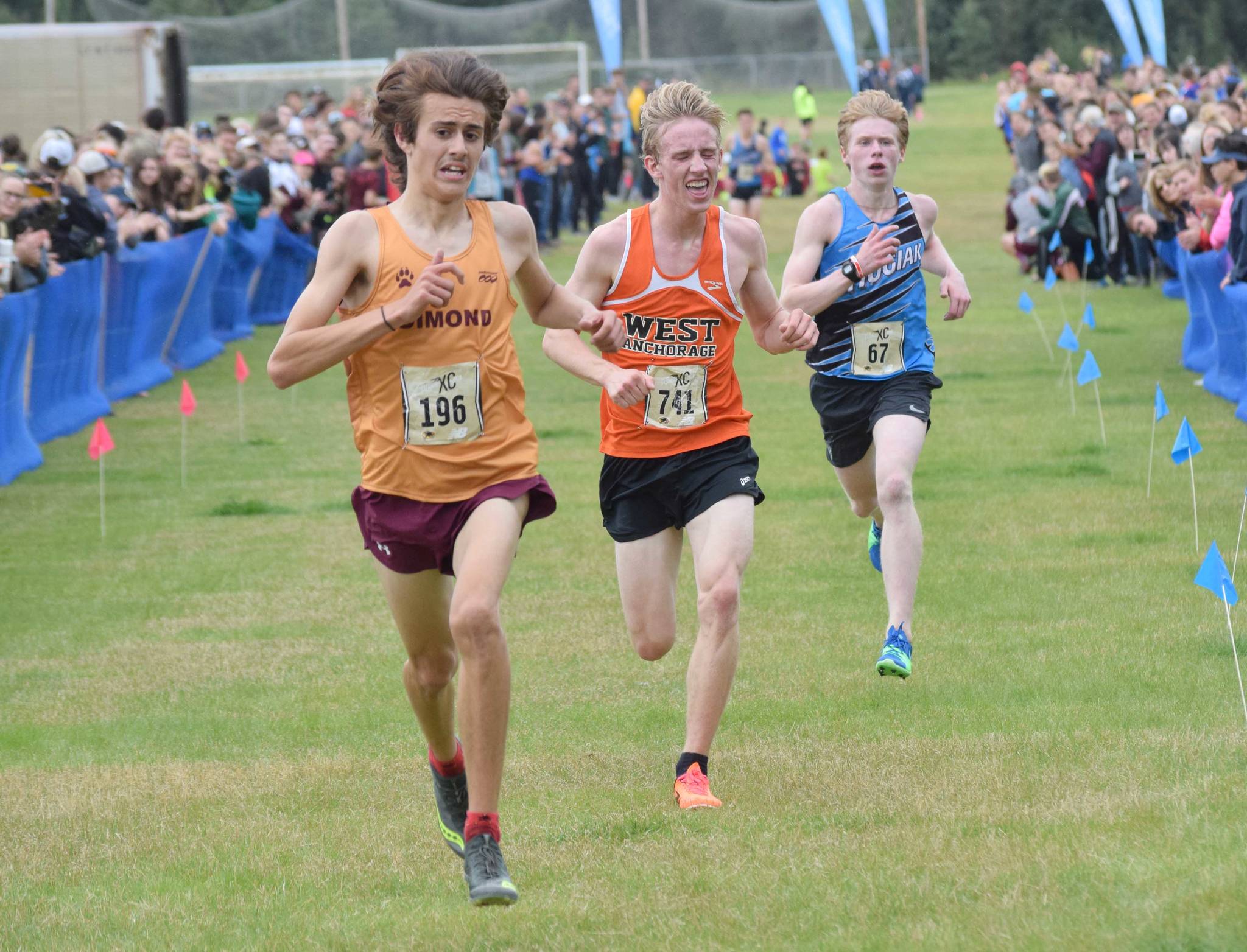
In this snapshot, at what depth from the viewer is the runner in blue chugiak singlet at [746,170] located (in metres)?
28.6

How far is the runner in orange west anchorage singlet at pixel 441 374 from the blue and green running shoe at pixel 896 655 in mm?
2066

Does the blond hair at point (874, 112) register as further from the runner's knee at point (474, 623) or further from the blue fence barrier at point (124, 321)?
the blue fence barrier at point (124, 321)

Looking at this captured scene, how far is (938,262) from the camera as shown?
7.57 m

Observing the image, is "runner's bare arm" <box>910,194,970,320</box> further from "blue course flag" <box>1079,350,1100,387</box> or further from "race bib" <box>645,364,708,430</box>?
"blue course flag" <box>1079,350,1100,387</box>

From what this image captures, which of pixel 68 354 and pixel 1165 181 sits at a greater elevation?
pixel 1165 181

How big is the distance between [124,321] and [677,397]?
1168cm

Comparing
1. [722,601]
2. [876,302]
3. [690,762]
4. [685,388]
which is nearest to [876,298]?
[876,302]

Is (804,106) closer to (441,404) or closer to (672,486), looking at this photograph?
(672,486)

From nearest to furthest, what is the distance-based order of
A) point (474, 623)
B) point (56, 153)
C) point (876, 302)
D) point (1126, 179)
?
point (474, 623), point (876, 302), point (56, 153), point (1126, 179)

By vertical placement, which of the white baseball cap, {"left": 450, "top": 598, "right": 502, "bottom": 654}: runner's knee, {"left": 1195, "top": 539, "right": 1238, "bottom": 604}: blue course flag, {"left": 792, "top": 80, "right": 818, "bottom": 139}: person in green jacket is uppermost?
{"left": 792, "top": 80, "right": 818, "bottom": 139}: person in green jacket

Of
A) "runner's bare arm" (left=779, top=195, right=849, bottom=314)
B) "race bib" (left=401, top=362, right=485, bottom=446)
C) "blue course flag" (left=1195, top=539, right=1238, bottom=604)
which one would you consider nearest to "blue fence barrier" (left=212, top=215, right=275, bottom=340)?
"runner's bare arm" (left=779, top=195, right=849, bottom=314)

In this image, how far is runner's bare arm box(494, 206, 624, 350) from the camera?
16.6 ft

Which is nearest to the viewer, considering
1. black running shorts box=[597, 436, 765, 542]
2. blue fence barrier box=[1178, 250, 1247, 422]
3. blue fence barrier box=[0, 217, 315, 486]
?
black running shorts box=[597, 436, 765, 542]

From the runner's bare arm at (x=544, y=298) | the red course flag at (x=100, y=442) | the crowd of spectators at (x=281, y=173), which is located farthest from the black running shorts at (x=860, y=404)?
the red course flag at (x=100, y=442)
